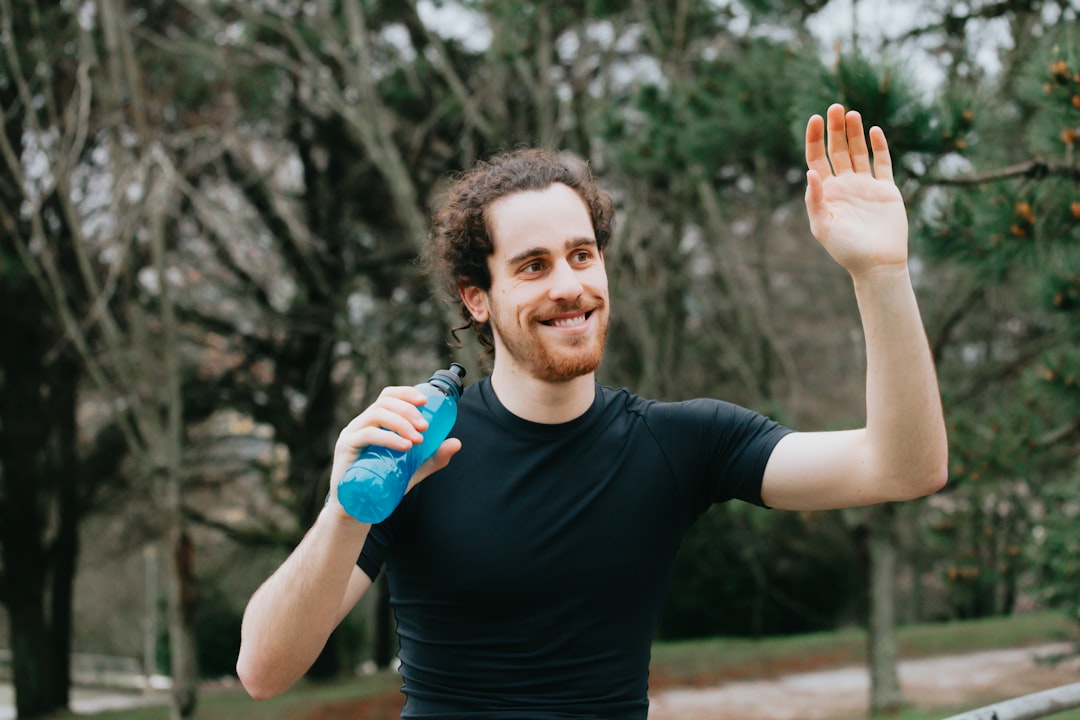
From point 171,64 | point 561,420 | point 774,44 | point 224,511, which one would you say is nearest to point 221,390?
point 171,64

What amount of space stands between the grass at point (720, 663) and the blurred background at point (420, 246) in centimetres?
127

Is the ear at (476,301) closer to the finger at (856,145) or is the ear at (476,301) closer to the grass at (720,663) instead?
the finger at (856,145)

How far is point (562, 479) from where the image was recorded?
1.91 meters

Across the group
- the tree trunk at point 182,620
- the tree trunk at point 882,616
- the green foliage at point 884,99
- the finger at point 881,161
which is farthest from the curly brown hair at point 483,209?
the tree trunk at point 882,616

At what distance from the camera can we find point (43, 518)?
41.8 ft

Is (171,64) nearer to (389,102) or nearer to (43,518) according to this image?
(389,102)

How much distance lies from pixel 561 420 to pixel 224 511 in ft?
53.4

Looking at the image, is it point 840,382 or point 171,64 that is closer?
point 171,64

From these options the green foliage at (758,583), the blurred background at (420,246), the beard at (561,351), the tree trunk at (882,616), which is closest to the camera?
the beard at (561,351)

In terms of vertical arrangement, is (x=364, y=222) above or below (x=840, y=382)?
above

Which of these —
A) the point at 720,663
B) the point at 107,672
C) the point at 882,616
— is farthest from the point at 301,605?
the point at 107,672

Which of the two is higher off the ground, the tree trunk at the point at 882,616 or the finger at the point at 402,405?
the finger at the point at 402,405

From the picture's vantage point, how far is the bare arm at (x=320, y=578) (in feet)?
5.16

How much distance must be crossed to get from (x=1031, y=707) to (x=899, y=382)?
2.23ft
